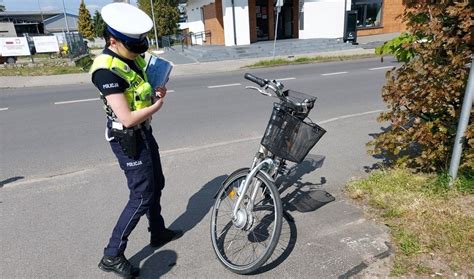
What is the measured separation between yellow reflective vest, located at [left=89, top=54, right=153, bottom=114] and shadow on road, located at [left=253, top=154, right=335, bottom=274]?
4.91ft

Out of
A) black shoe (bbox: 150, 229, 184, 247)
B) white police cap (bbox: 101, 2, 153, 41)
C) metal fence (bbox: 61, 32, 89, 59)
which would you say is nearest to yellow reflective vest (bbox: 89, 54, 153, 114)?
white police cap (bbox: 101, 2, 153, 41)

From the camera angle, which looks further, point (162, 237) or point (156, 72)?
point (162, 237)

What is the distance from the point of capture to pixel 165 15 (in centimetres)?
3416

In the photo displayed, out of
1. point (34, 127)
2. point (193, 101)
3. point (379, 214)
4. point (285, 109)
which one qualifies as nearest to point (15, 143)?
point (34, 127)

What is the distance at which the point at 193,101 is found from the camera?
8672 mm

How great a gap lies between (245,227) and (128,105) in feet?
4.06

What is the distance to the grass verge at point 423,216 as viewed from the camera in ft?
7.70

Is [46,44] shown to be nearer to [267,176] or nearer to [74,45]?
[74,45]

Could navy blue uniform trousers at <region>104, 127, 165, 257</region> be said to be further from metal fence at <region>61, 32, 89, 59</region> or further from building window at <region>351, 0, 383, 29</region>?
building window at <region>351, 0, 383, 29</region>

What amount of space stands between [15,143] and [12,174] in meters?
1.59

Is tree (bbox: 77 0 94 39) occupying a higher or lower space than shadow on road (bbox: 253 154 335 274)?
higher

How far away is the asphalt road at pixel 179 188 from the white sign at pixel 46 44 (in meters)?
16.5

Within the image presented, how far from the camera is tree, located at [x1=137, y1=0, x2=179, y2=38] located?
33688mm

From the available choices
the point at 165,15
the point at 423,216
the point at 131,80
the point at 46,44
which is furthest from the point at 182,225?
the point at 165,15
